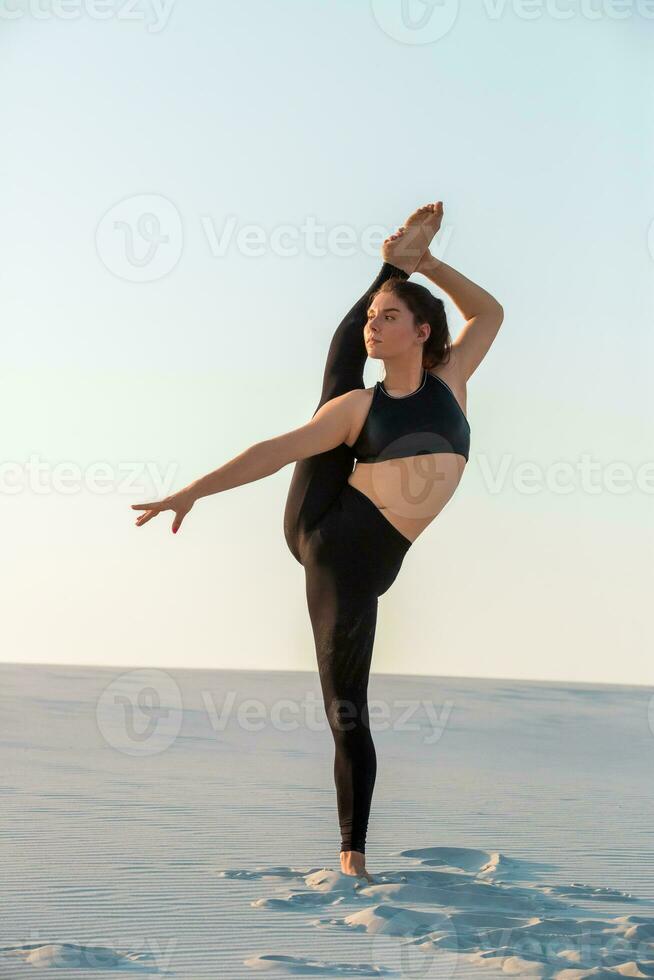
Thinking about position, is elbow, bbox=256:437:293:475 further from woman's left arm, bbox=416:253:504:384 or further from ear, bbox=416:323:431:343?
woman's left arm, bbox=416:253:504:384

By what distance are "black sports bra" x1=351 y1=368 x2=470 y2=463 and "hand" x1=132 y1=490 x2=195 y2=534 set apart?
2.08 feet

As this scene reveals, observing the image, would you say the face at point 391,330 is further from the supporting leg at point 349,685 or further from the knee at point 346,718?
the knee at point 346,718

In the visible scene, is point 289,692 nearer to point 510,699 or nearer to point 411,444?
point 510,699

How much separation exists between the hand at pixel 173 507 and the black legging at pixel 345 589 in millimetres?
471

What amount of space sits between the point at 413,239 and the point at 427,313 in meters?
0.28

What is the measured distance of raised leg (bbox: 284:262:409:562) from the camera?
373 cm

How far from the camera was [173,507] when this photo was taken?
339cm

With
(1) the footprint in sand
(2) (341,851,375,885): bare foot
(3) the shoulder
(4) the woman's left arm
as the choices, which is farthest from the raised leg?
(1) the footprint in sand

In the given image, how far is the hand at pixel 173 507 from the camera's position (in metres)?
3.37

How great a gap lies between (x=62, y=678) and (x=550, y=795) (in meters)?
9.11

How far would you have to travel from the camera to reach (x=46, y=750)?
6555 millimetres

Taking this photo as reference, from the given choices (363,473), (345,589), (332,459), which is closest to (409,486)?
(363,473)

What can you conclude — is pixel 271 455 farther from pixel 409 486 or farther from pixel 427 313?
pixel 427 313

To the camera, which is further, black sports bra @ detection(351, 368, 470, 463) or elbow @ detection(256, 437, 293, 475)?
black sports bra @ detection(351, 368, 470, 463)
